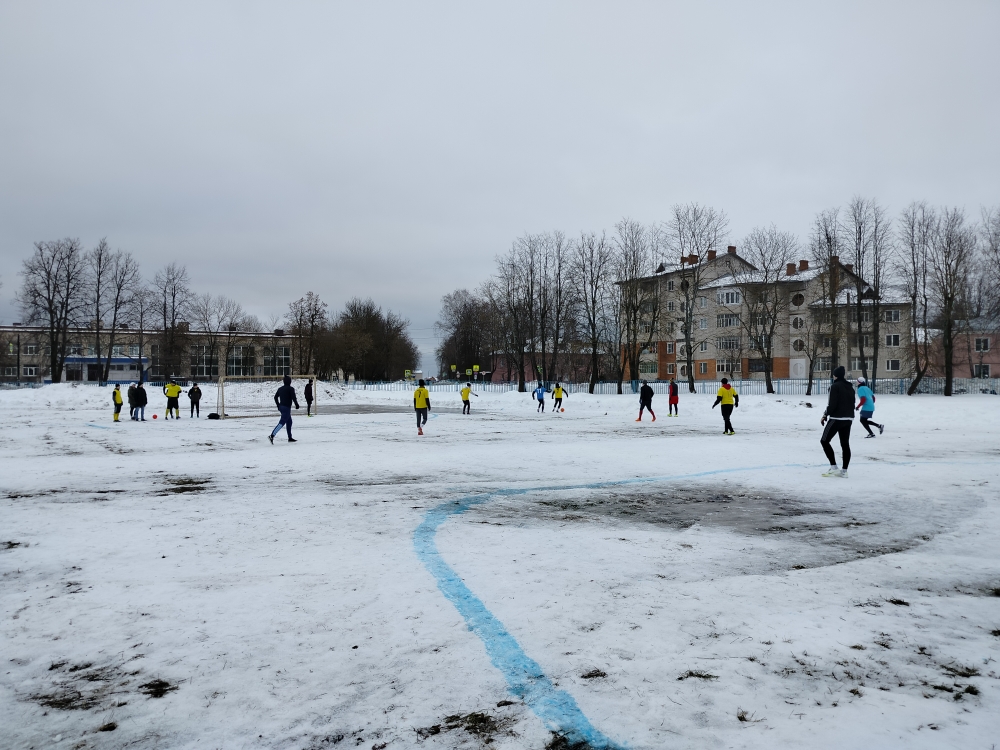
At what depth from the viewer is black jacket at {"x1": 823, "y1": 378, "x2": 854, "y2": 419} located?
10094 mm

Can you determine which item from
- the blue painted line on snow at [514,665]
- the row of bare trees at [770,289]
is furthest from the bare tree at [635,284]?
the blue painted line on snow at [514,665]

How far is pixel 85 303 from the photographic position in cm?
5316

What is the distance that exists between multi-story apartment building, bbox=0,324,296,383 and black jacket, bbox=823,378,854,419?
6310 centimetres

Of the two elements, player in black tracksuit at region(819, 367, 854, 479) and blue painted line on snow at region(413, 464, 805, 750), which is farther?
player in black tracksuit at region(819, 367, 854, 479)

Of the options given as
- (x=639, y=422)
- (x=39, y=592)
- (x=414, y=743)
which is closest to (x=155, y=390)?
(x=639, y=422)

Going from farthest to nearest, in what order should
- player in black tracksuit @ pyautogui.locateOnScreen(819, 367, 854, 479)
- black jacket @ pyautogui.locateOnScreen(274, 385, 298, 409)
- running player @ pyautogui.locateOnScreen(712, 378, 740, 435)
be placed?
1. running player @ pyautogui.locateOnScreen(712, 378, 740, 435)
2. black jacket @ pyautogui.locateOnScreen(274, 385, 298, 409)
3. player in black tracksuit @ pyautogui.locateOnScreen(819, 367, 854, 479)

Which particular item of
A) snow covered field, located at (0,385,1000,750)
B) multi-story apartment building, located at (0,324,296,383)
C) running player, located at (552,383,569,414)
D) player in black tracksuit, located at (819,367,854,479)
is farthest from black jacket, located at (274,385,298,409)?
multi-story apartment building, located at (0,324,296,383)

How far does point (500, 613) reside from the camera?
406 centimetres

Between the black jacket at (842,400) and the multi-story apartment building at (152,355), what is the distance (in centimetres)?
6310

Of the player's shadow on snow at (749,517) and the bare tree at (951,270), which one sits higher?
the bare tree at (951,270)

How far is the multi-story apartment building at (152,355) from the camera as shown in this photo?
68000 millimetres

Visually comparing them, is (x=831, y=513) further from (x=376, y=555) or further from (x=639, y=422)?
(x=639, y=422)

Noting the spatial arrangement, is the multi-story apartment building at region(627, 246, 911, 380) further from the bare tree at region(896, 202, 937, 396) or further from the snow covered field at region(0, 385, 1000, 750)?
the snow covered field at region(0, 385, 1000, 750)

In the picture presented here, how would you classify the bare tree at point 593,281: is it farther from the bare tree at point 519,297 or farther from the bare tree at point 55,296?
the bare tree at point 55,296
